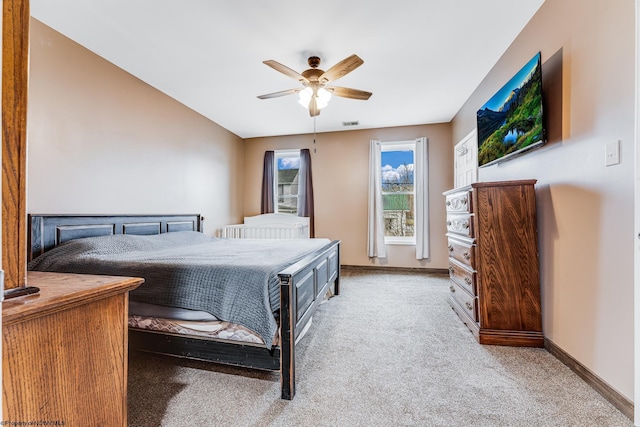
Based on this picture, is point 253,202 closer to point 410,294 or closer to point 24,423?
point 410,294

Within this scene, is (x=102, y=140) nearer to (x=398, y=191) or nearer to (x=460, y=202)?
(x=460, y=202)

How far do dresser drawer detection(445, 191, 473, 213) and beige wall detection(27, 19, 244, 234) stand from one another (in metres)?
3.39

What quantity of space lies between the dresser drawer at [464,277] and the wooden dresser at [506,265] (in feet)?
0.07

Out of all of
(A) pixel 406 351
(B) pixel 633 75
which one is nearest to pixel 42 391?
(A) pixel 406 351

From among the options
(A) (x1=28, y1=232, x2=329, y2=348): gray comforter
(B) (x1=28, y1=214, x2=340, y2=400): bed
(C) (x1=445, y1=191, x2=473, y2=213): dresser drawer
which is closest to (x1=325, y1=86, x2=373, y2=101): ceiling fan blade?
(C) (x1=445, y1=191, x2=473, y2=213): dresser drawer

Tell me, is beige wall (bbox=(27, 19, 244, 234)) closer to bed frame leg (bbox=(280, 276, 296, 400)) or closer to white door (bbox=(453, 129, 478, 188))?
bed frame leg (bbox=(280, 276, 296, 400))

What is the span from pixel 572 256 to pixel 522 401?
3.10 ft

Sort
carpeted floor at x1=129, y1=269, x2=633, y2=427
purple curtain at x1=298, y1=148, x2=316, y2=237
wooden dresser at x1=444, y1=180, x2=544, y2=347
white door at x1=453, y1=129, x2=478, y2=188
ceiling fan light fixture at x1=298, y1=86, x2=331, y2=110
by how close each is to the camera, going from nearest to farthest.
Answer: carpeted floor at x1=129, y1=269, x2=633, y2=427 < wooden dresser at x1=444, y1=180, x2=544, y2=347 < ceiling fan light fixture at x1=298, y1=86, x2=331, y2=110 < white door at x1=453, y1=129, x2=478, y2=188 < purple curtain at x1=298, y1=148, x2=316, y2=237

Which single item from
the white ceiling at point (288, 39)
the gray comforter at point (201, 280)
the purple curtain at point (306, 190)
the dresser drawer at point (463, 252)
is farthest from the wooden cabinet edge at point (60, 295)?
the purple curtain at point (306, 190)

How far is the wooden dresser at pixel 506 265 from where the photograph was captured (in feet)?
6.93

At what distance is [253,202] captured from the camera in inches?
218

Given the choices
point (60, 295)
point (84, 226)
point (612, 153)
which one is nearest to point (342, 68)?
point (612, 153)

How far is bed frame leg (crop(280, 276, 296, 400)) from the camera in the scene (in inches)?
60.7

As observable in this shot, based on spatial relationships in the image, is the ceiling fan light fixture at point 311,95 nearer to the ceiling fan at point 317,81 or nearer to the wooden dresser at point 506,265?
the ceiling fan at point 317,81
